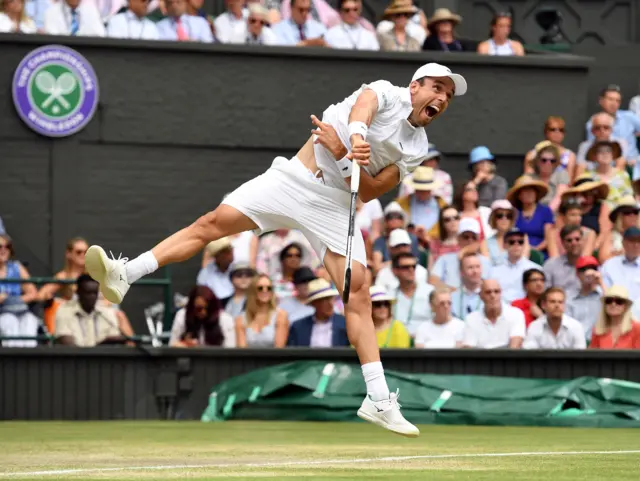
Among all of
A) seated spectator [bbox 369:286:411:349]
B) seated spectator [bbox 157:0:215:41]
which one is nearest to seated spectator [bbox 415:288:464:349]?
seated spectator [bbox 369:286:411:349]

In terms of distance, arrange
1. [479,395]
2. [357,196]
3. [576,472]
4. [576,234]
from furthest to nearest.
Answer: [576,234], [479,395], [357,196], [576,472]

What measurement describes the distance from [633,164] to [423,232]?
2.93 metres

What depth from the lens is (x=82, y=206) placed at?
16812 mm

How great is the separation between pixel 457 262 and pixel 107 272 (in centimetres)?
656

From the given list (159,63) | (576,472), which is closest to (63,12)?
(159,63)

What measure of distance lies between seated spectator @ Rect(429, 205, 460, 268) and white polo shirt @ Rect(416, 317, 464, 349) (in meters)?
1.31

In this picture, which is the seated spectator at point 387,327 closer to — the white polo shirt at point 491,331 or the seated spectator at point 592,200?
the white polo shirt at point 491,331

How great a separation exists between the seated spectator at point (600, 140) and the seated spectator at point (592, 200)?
57 centimetres

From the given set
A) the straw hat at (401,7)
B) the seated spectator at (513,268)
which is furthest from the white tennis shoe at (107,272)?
the straw hat at (401,7)

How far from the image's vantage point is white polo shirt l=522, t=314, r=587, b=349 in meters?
13.5

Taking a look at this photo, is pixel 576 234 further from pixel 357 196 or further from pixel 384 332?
pixel 357 196

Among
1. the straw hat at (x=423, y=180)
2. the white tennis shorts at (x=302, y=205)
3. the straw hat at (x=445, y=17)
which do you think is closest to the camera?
the white tennis shorts at (x=302, y=205)

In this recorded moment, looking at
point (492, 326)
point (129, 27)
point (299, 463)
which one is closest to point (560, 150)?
point (492, 326)

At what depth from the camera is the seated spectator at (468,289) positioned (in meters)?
14.3
